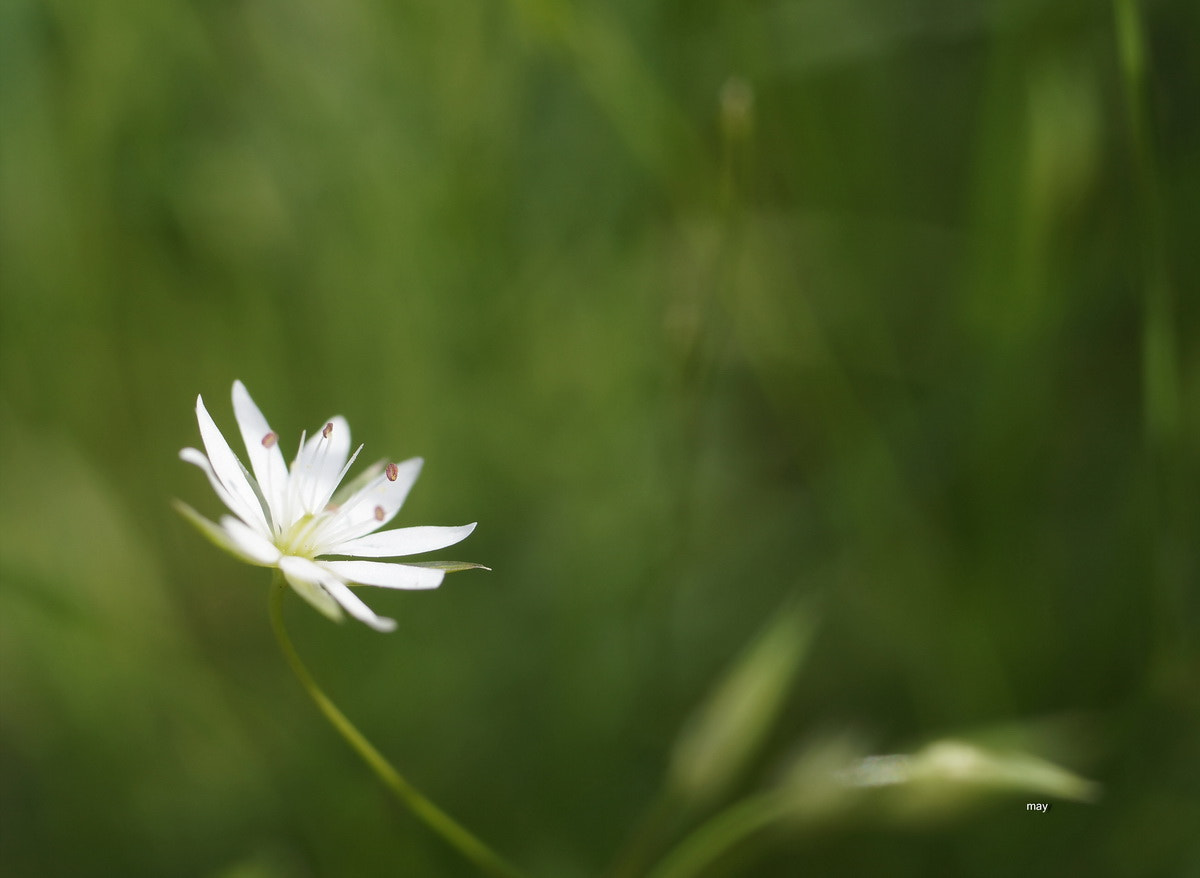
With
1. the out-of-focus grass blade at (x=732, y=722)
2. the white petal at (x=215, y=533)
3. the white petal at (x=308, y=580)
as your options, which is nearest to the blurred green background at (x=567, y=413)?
the out-of-focus grass blade at (x=732, y=722)

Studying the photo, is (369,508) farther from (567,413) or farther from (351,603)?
(567,413)

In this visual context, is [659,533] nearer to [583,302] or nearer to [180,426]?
[583,302]

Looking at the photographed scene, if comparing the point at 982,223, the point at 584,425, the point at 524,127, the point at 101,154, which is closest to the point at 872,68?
the point at 982,223

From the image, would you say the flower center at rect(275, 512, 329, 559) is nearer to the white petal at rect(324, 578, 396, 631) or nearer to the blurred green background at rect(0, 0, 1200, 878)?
the white petal at rect(324, 578, 396, 631)

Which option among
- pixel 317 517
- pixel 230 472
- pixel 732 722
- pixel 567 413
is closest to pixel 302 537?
pixel 317 517

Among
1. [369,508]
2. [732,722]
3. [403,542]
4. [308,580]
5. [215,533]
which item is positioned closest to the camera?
[215,533]

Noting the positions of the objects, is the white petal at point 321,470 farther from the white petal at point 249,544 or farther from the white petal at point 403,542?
the white petal at point 249,544

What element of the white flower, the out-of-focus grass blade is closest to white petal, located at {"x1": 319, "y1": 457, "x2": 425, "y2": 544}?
the white flower
